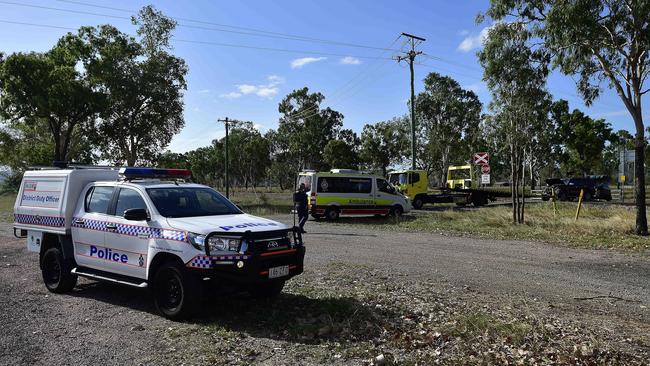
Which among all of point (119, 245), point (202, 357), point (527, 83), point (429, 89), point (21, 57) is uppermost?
point (429, 89)

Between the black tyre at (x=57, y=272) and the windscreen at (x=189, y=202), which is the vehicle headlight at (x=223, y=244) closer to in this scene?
the windscreen at (x=189, y=202)

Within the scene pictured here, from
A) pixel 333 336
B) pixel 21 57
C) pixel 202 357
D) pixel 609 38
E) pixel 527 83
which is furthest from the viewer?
pixel 21 57

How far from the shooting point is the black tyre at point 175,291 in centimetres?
589

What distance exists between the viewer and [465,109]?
177 ft

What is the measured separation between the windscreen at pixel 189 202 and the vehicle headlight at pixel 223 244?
1033mm

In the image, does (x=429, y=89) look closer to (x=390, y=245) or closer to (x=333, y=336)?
(x=390, y=245)

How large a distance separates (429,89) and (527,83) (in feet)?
123

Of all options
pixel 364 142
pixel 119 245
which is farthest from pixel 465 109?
pixel 119 245

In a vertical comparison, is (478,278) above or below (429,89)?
below

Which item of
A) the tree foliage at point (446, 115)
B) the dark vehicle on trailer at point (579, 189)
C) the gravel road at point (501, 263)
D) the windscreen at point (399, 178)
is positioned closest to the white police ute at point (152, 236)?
the gravel road at point (501, 263)

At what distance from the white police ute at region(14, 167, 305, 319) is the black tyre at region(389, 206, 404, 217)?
1635cm

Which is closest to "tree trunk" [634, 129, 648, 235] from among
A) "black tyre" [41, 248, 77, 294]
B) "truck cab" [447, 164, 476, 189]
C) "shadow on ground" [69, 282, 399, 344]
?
"shadow on ground" [69, 282, 399, 344]

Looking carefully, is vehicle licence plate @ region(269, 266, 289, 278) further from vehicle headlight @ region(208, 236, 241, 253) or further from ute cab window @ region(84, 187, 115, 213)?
ute cab window @ region(84, 187, 115, 213)

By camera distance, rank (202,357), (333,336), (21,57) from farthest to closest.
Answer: (21,57) < (333,336) < (202,357)
